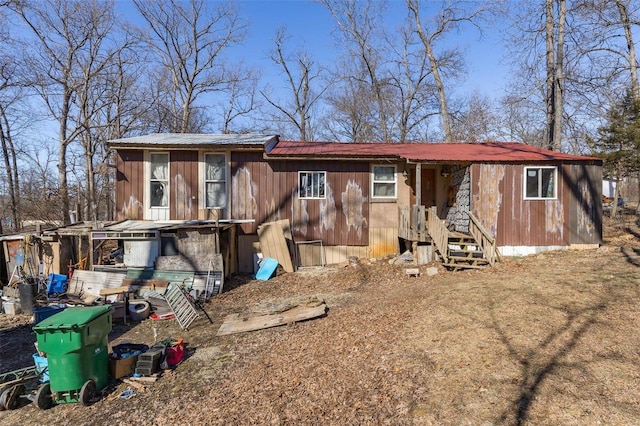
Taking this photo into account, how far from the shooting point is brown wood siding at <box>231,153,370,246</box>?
1241 centimetres

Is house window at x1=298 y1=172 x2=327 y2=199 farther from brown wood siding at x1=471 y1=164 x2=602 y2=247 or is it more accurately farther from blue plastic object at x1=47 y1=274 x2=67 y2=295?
blue plastic object at x1=47 y1=274 x2=67 y2=295

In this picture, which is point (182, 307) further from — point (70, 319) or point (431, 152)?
point (431, 152)

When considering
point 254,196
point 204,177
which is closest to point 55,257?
point 204,177

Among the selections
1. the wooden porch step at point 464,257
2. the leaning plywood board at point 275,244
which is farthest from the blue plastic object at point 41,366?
the wooden porch step at point 464,257

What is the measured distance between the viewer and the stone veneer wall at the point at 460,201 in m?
11.5

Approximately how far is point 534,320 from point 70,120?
24.8 m

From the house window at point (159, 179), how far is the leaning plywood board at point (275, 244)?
12.1 ft

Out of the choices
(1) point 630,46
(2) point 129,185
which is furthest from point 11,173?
(1) point 630,46

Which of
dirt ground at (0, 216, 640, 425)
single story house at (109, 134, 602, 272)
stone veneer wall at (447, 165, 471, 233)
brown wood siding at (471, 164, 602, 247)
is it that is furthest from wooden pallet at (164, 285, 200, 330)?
brown wood siding at (471, 164, 602, 247)

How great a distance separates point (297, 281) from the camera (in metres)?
10.9

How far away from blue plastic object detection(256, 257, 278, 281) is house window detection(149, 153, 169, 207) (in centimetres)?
412

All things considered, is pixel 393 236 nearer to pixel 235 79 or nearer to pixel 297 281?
pixel 297 281

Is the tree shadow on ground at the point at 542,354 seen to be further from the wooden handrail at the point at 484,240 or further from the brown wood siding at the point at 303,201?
the brown wood siding at the point at 303,201

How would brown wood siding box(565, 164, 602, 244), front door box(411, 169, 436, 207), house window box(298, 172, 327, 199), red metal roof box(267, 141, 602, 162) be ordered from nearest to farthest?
brown wood siding box(565, 164, 602, 244) → red metal roof box(267, 141, 602, 162) → house window box(298, 172, 327, 199) → front door box(411, 169, 436, 207)
